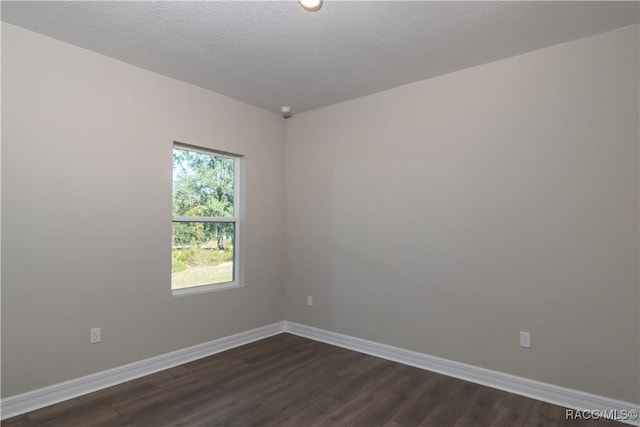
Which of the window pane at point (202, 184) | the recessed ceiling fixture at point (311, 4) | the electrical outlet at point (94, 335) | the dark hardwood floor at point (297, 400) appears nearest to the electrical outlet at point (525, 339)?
the dark hardwood floor at point (297, 400)

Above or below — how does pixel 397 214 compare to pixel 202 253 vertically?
above

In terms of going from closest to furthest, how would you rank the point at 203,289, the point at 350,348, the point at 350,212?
the point at 203,289
the point at 350,348
the point at 350,212

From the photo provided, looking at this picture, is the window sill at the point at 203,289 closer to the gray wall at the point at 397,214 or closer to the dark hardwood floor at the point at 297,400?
the gray wall at the point at 397,214

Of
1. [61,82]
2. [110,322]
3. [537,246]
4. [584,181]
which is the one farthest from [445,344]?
[61,82]

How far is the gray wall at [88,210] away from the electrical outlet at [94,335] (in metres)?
0.03

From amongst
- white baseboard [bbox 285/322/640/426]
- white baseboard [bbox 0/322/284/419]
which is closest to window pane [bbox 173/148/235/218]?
white baseboard [bbox 0/322/284/419]

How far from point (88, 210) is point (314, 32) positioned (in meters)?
2.12

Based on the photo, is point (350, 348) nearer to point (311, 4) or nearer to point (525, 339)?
point (525, 339)

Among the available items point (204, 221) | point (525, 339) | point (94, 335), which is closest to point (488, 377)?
point (525, 339)

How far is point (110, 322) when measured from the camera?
9.43ft

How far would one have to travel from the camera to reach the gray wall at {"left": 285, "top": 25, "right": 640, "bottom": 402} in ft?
8.02

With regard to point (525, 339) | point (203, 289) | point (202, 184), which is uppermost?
point (202, 184)

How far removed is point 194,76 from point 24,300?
7.07 feet

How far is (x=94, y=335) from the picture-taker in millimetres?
2775
